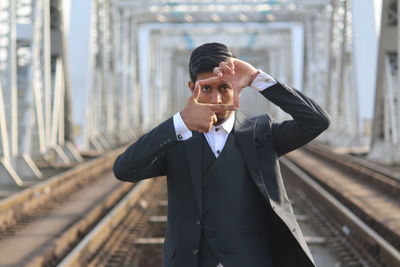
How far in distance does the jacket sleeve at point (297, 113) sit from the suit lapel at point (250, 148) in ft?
0.46

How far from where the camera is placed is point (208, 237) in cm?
208

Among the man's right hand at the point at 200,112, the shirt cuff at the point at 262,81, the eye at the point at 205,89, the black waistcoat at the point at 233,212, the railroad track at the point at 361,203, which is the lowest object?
the railroad track at the point at 361,203

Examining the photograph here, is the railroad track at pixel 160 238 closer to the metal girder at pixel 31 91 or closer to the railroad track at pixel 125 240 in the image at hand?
the railroad track at pixel 125 240

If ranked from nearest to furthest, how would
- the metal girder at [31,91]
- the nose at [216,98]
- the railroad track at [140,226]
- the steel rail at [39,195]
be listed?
the nose at [216,98]
the railroad track at [140,226]
the steel rail at [39,195]
the metal girder at [31,91]

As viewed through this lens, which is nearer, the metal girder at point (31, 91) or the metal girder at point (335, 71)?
the metal girder at point (31, 91)

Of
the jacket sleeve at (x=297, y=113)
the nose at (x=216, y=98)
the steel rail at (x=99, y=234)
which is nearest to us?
the nose at (x=216, y=98)

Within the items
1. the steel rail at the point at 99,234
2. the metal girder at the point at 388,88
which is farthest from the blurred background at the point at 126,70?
the steel rail at the point at 99,234

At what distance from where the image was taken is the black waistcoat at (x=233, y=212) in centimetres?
207

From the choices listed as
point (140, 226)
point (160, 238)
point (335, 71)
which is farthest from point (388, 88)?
point (335, 71)

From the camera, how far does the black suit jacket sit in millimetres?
2088

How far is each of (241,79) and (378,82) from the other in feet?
39.1

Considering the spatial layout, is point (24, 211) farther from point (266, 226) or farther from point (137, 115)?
point (137, 115)

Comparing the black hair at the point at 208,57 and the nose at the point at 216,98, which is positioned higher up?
the black hair at the point at 208,57

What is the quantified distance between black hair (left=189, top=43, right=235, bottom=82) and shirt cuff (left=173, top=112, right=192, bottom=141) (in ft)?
0.68
